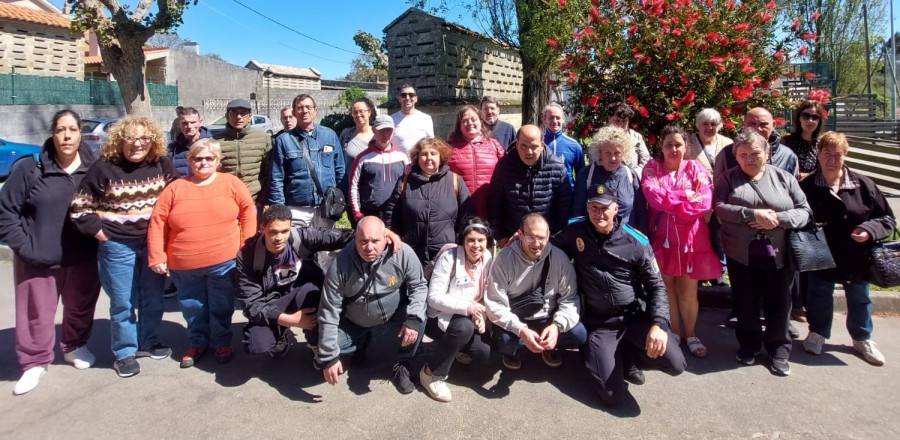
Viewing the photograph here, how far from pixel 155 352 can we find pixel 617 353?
11.0 ft

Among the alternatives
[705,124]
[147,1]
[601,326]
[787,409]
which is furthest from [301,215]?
[147,1]

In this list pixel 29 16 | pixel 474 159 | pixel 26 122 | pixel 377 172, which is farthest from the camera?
pixel 29 16

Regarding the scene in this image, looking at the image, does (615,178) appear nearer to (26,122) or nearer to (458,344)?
(458,344)

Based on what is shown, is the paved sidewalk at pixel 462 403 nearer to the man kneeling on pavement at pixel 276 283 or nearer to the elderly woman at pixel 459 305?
the elderly woman at pixel 459 305

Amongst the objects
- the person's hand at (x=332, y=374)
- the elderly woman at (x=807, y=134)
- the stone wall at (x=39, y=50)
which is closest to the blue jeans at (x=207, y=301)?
the person's hand at (x=332, y=374)

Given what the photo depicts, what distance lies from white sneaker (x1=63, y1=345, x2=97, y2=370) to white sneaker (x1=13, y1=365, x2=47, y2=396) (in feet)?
0.63

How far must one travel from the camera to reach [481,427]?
3139mm

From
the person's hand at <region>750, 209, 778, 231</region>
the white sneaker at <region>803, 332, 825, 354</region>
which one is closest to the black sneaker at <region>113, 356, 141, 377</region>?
the person's hand at <region>750, 209, 778, 231</region>

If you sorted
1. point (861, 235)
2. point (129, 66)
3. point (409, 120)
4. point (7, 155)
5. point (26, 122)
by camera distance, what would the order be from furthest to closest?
point (26, 122) → point (7, 155) → point (129, 66) → point (409, 120) → point (861, 235)

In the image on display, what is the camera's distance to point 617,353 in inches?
141

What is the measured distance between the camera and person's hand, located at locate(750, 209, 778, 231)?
3576 millimetres

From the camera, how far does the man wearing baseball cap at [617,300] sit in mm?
3434

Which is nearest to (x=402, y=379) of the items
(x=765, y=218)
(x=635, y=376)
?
(x=635, y=376)

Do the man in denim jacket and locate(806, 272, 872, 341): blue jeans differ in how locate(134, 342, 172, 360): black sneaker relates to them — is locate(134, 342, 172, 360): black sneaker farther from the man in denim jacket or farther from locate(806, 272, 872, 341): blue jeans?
locate(806, 272, 872, 341): blue jeans
